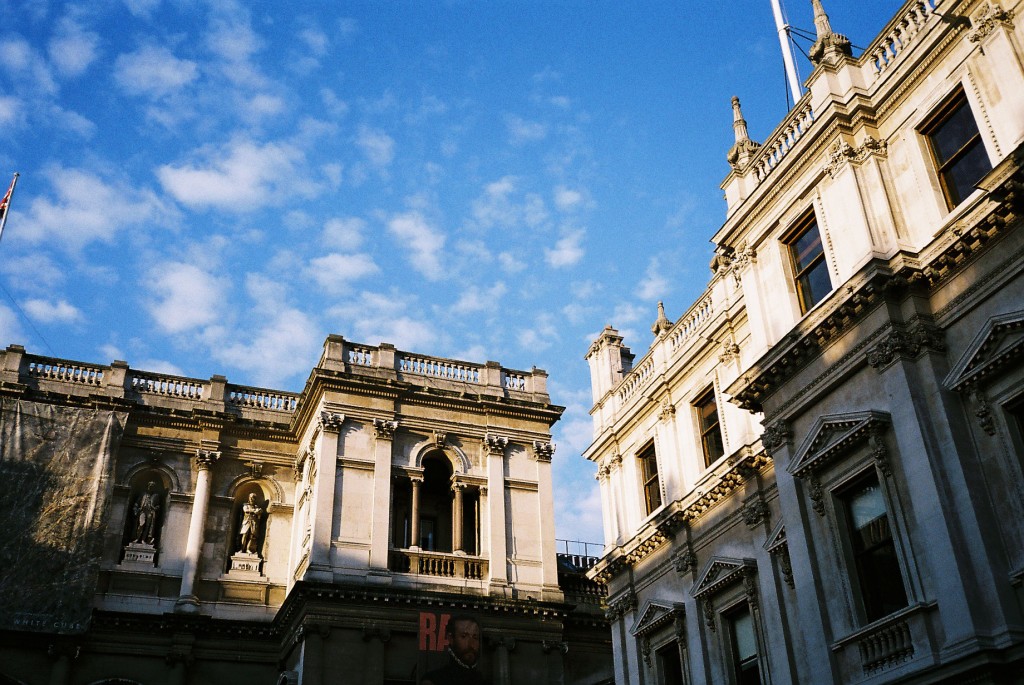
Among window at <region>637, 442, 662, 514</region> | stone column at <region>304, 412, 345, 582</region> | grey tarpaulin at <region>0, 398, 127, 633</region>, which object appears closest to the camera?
window at <region>637, 442, 662, 514</region>

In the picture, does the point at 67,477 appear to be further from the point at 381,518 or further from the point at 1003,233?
the point at 1003,233

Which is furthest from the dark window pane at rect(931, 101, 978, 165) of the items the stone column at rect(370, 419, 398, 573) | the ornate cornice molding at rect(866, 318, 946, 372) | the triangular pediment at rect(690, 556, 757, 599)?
the stone column at rect(370, 419, 398, 573)

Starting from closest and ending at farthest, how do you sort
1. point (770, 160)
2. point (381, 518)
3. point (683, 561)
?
point (770, 160) < point (683, 561) < point (381, 518)

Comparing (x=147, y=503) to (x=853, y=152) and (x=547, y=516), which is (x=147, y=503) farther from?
(x=853, y=152)

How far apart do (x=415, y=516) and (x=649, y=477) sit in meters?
10.3

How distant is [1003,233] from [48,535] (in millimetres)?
29559

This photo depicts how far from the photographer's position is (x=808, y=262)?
1930 cm

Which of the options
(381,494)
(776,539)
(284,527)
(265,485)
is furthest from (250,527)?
(776,539)

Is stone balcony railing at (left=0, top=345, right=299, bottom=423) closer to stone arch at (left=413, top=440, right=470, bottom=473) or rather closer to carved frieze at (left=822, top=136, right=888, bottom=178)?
stone arch at (left=413, top=440, right=470, bottom=473)

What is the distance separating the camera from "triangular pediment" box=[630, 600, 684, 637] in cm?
2258

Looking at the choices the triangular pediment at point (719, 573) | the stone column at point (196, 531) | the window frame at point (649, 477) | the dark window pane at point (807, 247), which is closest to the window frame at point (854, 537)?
the triangular pediment at point (719, 573)

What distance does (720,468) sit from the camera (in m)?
21.8

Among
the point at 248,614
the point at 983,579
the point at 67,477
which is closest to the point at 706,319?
the point at 983,579

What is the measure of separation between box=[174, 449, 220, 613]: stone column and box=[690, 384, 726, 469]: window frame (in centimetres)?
1868
